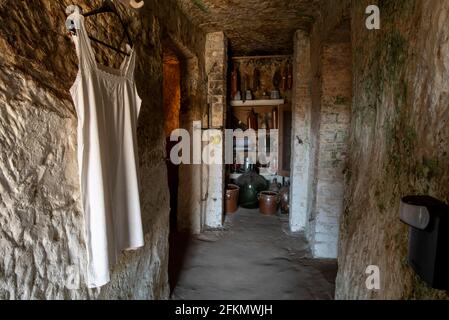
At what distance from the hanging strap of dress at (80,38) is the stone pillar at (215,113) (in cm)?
244

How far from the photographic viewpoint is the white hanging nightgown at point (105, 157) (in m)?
0.97

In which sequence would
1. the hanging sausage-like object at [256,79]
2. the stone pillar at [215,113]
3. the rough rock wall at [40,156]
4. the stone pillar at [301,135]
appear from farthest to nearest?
the hanging sausage-like object at [256,79], the stone pillar at [215,113], the stone pillar at [301,135], the rough rock wall at [40,156]

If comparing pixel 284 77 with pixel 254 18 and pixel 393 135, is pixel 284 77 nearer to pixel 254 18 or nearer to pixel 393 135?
pixel 254 18

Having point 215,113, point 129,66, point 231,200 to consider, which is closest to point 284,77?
point 215,113

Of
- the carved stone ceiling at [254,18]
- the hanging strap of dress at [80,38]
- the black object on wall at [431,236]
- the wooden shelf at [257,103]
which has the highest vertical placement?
Answer: the carved stone ceiling at [254,18]

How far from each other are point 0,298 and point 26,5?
2.94ft

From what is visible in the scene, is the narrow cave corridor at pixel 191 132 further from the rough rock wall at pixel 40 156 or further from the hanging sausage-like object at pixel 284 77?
the hanging sausage-like object at pixel 284 77

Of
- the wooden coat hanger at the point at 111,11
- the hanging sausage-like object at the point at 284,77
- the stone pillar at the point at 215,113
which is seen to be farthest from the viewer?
the hanging sausage-like object at the point at 284,77

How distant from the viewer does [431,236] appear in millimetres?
633

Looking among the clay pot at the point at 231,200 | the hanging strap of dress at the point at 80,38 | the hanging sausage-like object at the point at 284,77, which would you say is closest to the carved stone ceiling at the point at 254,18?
the hanging sausage-like object at the point at 284,77

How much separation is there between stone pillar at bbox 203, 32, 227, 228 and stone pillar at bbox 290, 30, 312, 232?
0.91 m

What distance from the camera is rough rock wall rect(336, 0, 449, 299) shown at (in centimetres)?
78

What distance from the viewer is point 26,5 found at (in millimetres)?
846
